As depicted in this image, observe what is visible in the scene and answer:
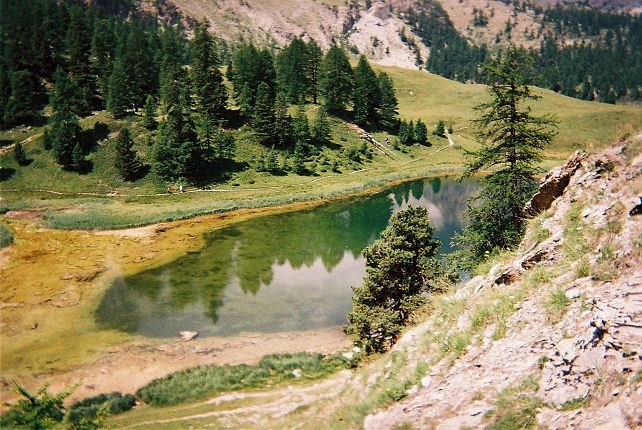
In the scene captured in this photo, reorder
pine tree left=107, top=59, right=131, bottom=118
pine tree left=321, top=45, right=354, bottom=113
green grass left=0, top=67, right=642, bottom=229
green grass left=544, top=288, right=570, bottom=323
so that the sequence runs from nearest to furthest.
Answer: green grass left=544, top=288, right=570, bottom=323 < green grass left=0, top=67, right=642, bottom=229 < pine tree left=107, top=59, right=131, bottom=118 < pine tree left=321, top=45, right=354, bottom=113

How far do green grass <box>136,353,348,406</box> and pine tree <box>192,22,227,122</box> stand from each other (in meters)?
66.5

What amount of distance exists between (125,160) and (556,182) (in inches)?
2788

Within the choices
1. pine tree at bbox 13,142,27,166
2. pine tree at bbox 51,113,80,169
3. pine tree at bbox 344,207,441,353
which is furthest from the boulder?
pine tree at bbox 13,142,27,166

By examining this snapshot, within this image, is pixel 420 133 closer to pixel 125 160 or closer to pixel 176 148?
pixel 176 148

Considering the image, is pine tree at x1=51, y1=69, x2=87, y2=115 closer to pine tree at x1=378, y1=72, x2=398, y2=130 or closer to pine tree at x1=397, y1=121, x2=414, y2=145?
pine tree at x1=378, y1=72, x2=398, y2=130

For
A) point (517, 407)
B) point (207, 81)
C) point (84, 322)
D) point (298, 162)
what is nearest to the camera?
point (517, 407)

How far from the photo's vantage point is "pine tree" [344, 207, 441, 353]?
967 inches

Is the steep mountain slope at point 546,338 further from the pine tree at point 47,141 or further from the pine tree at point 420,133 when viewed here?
the pine tree at point 420,133

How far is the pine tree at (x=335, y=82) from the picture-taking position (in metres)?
105

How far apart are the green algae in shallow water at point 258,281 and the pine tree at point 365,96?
4988 centimetres

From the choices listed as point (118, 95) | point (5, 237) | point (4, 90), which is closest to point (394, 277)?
point (5, 237)

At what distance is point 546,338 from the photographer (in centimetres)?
970

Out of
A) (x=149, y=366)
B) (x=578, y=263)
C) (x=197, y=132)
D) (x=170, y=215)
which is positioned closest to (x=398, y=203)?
(x=170, y=215)

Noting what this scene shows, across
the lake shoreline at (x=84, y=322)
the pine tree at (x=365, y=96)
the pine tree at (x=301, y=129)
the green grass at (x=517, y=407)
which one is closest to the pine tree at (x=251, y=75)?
the pine tree at (x=301, y=129)
